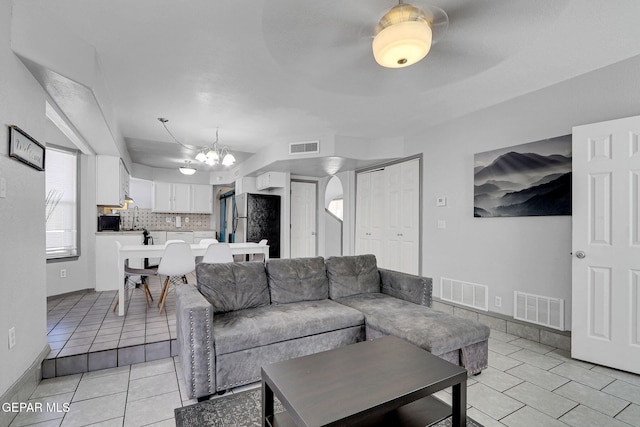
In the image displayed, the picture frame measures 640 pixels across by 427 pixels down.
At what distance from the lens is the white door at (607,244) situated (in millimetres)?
2455

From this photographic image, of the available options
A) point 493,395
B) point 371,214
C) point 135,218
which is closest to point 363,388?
point 493,395

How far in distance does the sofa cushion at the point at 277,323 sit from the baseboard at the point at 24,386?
1.19 metres

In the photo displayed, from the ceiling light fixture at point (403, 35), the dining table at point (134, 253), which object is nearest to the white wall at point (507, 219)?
the ceiling light fixture at point (403, 35)

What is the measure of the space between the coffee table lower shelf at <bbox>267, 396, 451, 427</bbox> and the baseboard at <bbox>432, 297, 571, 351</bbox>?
2.05m

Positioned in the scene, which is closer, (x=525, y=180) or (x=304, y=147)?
(x=525, y=180)

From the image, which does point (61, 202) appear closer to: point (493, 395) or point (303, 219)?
point (303, 219)

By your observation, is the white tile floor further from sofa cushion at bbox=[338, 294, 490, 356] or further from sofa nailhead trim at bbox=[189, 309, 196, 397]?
sofa cushion at bbox=[338, 294, 490, 356]

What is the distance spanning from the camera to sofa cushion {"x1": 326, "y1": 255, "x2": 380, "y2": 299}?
10.5 ft

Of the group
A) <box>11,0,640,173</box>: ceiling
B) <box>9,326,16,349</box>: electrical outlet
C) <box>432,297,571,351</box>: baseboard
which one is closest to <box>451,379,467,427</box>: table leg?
<box>432,297,571,351</box>: baseboard

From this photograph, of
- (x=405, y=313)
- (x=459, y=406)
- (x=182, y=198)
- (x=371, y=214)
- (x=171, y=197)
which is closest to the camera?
(x=459, y=406)

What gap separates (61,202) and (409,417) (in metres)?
5.17

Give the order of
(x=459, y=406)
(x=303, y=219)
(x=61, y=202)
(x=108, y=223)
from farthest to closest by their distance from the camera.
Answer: (x=303, y=219) → (x=108, y=223) → (x=61, y=202) → (x=459, y=406)

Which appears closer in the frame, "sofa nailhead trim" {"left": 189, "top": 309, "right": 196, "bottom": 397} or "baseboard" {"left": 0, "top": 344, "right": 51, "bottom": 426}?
"baseboard" {"left": 0, "top": 344, "right": 51, "bottom": 426}

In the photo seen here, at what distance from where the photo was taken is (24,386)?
6.65 feet
